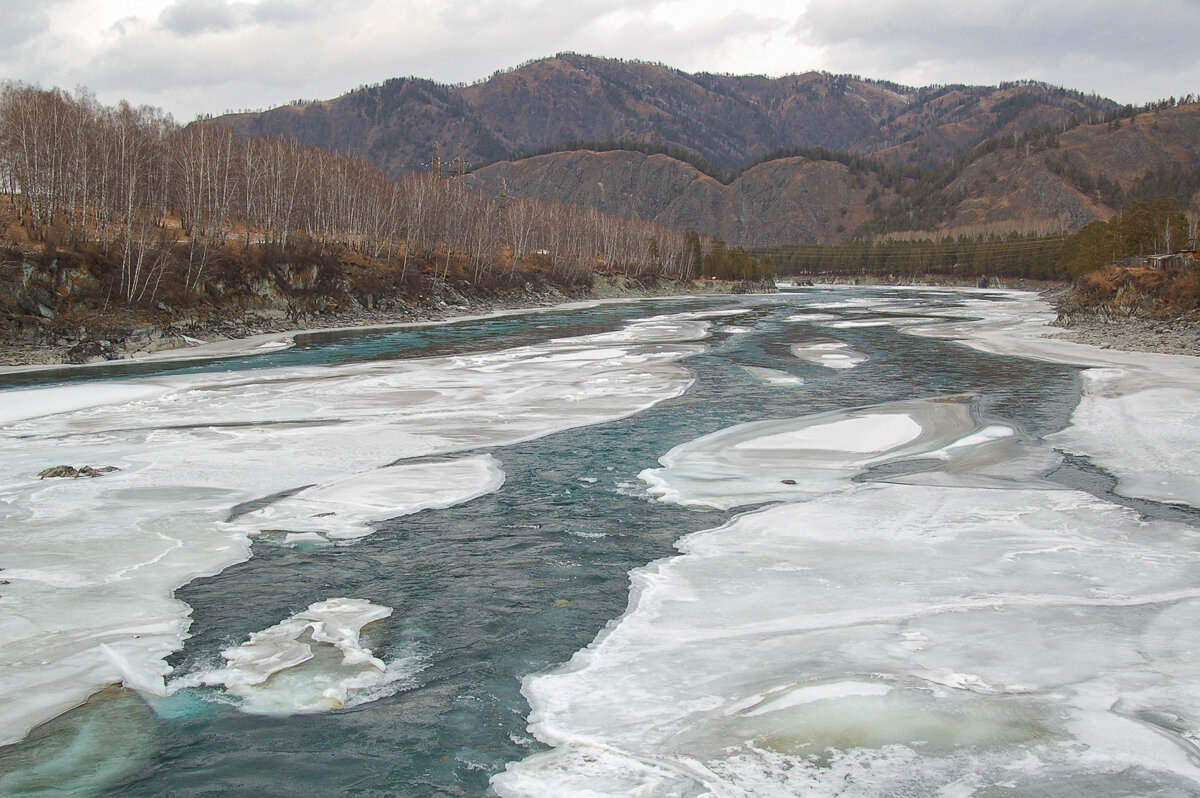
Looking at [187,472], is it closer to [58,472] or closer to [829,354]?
[58,472]

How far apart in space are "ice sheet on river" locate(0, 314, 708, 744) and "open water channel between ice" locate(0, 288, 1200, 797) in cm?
8

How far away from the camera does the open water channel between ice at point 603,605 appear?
6.21 metres

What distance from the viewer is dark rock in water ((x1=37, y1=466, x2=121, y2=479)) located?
576 inches

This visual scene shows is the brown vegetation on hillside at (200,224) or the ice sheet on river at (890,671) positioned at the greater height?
the brown vegetation on hillside at (200,224)

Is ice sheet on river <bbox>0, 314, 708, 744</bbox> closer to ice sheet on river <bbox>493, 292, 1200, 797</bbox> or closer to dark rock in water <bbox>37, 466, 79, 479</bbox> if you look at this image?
dark rock in water <bbox>37, 466, 79, 479</bbox>

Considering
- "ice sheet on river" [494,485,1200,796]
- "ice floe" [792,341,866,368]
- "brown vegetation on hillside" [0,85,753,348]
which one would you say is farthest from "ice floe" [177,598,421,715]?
"brown vegetation on hillside" [0,85,753,348]

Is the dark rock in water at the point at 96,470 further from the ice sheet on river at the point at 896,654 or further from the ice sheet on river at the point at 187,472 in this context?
the ice sheet on river at the point at 896,654

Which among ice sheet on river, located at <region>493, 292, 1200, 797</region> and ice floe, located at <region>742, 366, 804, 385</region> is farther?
ice floe, located at <region>742, 366, 804, 385</region>

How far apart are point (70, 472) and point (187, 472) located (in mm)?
1957

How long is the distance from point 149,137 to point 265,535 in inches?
2661

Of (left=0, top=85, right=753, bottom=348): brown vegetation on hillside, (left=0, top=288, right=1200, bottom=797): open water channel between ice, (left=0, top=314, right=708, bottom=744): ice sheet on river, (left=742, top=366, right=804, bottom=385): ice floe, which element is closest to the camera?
(left=0, top=288, right=1200, bottom=797): open water channel between ice

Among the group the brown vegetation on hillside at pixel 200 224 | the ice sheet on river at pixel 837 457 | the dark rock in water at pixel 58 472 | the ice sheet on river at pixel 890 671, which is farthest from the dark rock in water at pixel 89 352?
the ice sheet on river at pixel 890 671

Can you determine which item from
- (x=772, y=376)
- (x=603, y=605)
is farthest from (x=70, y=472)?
(x=772, y=376)

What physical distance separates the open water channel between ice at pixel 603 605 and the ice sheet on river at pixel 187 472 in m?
0.08
